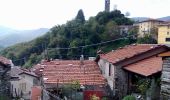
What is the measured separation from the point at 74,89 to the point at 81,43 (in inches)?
1888

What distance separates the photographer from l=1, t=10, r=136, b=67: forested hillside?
68.0 metres

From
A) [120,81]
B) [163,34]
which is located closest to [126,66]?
[120,81]

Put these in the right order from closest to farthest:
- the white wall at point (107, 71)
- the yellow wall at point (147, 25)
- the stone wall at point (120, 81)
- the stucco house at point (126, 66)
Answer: the stucco house at point (126, 66)
the stone wall at point (120, 81)
the white wall at point (107, 71)
the yellow wall at point (147, 25)

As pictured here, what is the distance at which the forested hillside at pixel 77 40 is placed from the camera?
6800 centimetres

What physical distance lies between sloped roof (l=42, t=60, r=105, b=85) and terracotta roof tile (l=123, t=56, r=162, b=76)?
11.2ft

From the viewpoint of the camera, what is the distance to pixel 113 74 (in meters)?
23.2

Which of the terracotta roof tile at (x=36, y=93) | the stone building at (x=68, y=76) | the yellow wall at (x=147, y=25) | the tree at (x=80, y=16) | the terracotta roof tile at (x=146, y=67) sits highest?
the tree at (x=80, y=16)

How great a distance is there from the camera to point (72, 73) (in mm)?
26266

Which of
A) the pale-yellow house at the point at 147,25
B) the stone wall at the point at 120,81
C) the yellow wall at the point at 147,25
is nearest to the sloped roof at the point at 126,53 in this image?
the stone wall at the point at 120,81

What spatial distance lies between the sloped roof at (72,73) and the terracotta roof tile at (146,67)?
11.2 ft

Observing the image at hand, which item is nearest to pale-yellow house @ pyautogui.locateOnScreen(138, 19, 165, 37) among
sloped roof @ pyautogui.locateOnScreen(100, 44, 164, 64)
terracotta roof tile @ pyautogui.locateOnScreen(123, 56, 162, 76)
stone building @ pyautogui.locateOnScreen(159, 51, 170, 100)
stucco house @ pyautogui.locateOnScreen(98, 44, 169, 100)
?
sloped roof @ pyautogui.locateOnScreen(100, 44, 164, 64)

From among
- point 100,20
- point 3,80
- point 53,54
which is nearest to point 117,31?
point 100,20

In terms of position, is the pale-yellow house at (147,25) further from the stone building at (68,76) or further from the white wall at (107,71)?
the white wall at (107,71)

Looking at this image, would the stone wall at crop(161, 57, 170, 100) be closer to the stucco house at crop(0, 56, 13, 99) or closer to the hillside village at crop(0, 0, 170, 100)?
the hillside village at crop(0, 0, 170, 100)
